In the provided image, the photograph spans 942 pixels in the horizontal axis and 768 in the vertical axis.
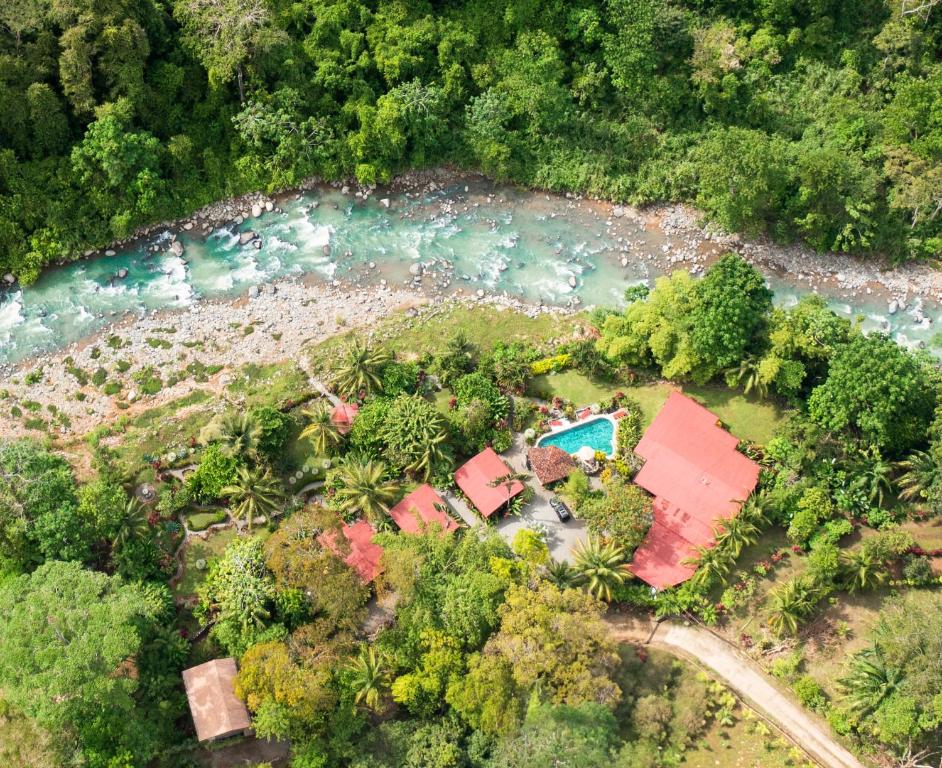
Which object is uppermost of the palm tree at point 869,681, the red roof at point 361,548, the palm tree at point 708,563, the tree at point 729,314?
the tree at point 729,314

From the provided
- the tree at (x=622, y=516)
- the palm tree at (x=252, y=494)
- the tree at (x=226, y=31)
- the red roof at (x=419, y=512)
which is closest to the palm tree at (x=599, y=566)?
the tree at (x=622, y=516)

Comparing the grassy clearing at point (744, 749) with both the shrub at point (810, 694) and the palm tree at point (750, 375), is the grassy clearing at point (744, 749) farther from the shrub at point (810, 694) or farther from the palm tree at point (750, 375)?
the palm tree at point (750, 375)

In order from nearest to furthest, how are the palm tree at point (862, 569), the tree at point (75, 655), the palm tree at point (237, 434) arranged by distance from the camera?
the tree at point (75, 655)
the palm tree at point (862, 569)
the palm tree at point (237, 434)

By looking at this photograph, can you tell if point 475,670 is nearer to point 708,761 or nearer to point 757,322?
point 708,761

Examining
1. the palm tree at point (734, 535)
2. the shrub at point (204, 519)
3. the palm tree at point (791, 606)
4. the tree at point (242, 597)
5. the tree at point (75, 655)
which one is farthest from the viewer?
the shrub at point (204, 519)


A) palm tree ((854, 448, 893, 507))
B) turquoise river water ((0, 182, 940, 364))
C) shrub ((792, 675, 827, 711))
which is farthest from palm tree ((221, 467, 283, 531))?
palm tree ((854, 448, 893, 507))

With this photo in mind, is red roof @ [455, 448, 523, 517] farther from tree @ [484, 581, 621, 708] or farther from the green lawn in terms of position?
tree @ [484, 581, 621, 708]

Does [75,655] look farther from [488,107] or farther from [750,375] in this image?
[488,107]
